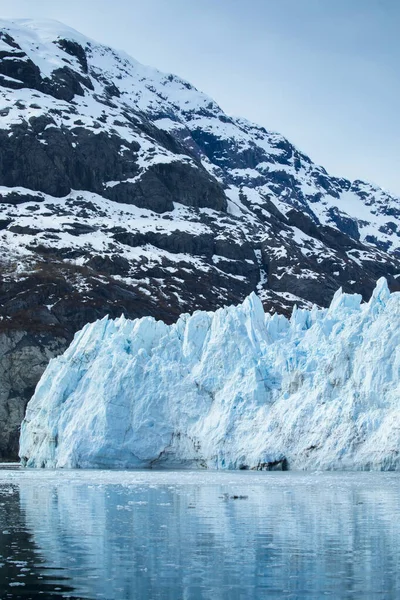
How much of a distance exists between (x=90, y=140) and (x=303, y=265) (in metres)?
48.2

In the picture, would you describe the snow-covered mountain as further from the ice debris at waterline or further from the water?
the water

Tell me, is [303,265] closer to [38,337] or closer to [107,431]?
[38,337]

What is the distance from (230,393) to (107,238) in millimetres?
89059

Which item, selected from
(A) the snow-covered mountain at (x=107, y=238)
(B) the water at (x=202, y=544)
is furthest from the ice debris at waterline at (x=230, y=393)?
(A) the snow-covered mountain at (x=107, y=238)

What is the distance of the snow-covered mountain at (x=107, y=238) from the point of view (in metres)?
110

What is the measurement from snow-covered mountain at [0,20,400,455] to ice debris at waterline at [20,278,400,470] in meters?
33.3

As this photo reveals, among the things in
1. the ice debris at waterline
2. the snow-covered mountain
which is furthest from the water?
the snow-covered mountain

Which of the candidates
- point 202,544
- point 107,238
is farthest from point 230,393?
point 107,238

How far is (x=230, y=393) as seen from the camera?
187ft

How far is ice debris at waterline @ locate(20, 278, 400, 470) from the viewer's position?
50094 mm

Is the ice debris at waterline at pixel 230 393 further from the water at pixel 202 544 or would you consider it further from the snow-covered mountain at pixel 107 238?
the snow-covered mountain at pixel 107 238

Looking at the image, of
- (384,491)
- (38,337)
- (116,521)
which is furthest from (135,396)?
(38,337)

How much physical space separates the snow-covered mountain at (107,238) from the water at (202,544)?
209 feet

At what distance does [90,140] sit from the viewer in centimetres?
16725
